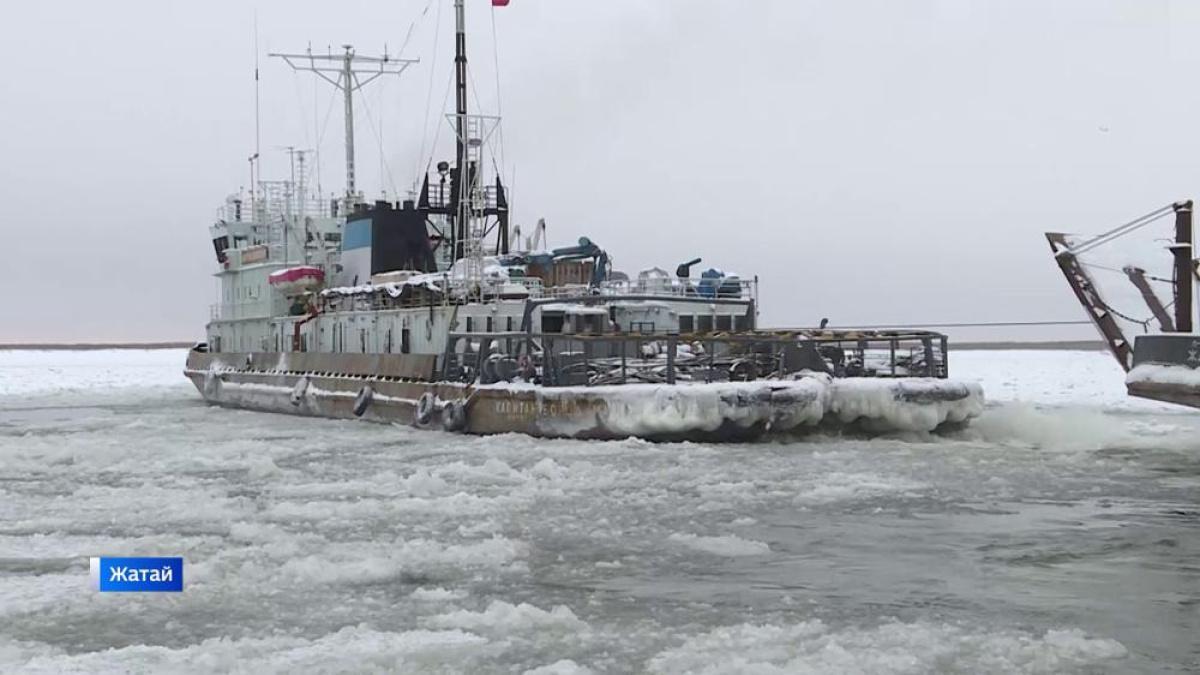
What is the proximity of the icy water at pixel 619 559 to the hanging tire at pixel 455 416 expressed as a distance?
3.26 metres

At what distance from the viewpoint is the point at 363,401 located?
2903 centimetres

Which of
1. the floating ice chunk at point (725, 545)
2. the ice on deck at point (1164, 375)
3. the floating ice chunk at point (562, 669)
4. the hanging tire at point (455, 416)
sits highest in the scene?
the ice on deck at point (1164, 375)

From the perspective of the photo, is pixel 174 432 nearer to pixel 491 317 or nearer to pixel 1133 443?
pixel 491 317

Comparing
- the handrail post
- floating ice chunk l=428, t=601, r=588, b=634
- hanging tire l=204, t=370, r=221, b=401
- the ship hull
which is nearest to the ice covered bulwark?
the ship hull

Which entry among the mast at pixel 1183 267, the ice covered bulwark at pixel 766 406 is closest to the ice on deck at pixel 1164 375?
the mast at pixel 1183 267

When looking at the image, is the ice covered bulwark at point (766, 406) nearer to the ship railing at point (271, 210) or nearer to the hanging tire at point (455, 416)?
the hanging tire at point (455, 416)

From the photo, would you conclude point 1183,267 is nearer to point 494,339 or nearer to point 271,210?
point 494,339

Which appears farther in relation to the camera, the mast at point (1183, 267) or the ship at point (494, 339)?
the ship at point (494, 339)

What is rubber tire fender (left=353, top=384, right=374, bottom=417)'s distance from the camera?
28.9m

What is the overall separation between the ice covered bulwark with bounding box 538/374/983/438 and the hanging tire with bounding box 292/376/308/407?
13002mm

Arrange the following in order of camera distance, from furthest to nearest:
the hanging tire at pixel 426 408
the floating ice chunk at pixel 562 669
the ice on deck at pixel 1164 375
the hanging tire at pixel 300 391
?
the hanging tire at pixel 300 391 → the hanging tire at pixel 426 408 → the ice on deck at pixel 1164 375 → the floating ice chunk at pixel 562 669

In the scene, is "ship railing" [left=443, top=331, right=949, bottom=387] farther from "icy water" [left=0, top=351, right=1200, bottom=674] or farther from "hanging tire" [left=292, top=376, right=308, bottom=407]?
"hanging tire" [left=292, top=376, right=308, bottom=407]

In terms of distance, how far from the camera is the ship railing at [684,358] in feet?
71.7

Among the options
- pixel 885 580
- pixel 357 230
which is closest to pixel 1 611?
pixel 885 580
